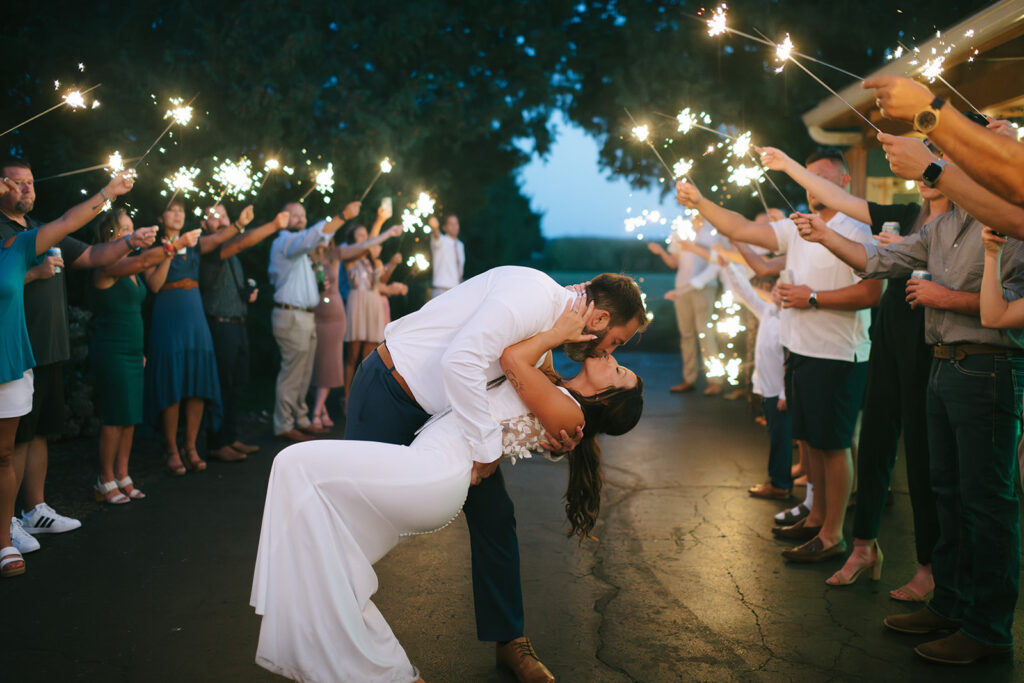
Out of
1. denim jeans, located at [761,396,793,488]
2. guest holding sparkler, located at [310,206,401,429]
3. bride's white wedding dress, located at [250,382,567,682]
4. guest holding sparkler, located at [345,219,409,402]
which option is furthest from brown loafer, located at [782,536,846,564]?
guest holding sparkler, located at [345,219,409,402]

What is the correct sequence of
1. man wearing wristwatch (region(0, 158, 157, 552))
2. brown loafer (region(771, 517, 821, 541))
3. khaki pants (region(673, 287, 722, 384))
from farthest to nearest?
khaki pants (region(673, 287, 722, 384)), brown loafer (region(771, 517, 821, 541)), man wearing wristwatch (region(0, 158, 157, 552))

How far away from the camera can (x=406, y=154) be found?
1247 cm

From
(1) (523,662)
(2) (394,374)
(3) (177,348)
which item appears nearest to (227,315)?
(3) (177,348)

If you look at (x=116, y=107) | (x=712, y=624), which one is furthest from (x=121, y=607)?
(x=116, y=107)

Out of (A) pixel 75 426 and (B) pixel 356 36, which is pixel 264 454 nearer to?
(A) pixel 75 426

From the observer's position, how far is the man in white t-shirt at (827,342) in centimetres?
494

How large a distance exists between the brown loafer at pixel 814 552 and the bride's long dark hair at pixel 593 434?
1.88m

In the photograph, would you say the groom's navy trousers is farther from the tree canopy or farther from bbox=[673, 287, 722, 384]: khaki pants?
bbox=[673, 287, 722, 384]: khaki pants

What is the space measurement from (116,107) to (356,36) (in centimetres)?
414

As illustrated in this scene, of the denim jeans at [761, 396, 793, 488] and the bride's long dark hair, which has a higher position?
the bride's long dark hair

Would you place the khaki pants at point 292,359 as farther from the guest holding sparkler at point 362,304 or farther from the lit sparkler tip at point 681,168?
the lit sparkler tip at point 681,168

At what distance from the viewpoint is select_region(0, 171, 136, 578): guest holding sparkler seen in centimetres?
450

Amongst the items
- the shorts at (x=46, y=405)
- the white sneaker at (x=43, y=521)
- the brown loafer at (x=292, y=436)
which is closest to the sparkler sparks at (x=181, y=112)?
the shorts at (x=46, y=405)

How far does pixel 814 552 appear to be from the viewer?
16.4ft
